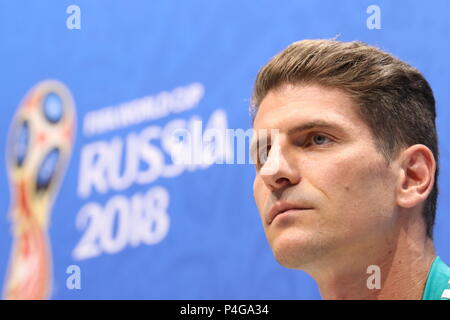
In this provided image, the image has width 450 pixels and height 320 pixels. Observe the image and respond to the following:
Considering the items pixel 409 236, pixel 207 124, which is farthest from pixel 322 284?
pixel 207 124

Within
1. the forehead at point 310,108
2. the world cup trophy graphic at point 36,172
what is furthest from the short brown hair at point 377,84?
the world cup trophy graphic at point 36,172

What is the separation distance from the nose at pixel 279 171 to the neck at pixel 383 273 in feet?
0.55

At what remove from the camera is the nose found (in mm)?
1107

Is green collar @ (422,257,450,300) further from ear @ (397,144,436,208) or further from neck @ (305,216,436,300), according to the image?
ear @ (397,144,436,208)

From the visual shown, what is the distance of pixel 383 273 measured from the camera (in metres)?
1.15

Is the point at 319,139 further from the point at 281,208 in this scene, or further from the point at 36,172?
the point at 36,172

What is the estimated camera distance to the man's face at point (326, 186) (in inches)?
43.1

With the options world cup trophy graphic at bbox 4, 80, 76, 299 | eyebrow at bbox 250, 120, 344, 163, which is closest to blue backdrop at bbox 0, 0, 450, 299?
world cup trophy graphic at bbox 4, 80, 76, 299

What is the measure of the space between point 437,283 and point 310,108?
40 centimetres

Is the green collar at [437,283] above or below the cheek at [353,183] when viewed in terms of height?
below

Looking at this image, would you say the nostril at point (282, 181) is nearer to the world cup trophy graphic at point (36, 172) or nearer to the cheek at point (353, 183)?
the cheek at point (353, 183)

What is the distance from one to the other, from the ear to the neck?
0.07m

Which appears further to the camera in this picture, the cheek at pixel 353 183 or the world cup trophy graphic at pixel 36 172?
the world cup trophy graphic at pixel 36 172
